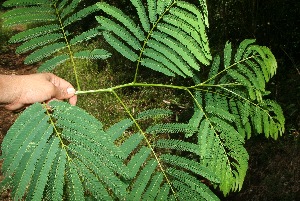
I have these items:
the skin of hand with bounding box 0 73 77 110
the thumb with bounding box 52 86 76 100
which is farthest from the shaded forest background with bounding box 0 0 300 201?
the skin of hand with bounding box 0 73 77 110

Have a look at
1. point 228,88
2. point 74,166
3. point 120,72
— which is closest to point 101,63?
point 120,72

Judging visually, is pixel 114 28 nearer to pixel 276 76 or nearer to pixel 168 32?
pixel 168 32

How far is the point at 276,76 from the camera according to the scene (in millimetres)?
5008

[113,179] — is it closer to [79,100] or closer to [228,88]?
[228,88]

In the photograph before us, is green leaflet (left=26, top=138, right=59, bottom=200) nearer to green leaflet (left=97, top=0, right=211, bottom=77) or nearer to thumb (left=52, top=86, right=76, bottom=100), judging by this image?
thumb (left=52, top=86, right=76, bottom=100)

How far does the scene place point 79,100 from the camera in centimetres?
543

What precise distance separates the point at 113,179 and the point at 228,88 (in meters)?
0.95

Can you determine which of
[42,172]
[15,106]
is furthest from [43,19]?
[42,172]

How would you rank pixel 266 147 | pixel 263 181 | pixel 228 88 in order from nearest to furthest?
pixel 228 88, pixel 263 181, pixel 266 147

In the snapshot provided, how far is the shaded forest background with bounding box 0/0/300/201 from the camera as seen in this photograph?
368cm

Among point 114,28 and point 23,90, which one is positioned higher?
point 114,28

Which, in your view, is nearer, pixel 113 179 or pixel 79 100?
pixel 113 179

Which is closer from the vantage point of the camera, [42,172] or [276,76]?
[42,172]

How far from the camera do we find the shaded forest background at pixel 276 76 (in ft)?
12.1
